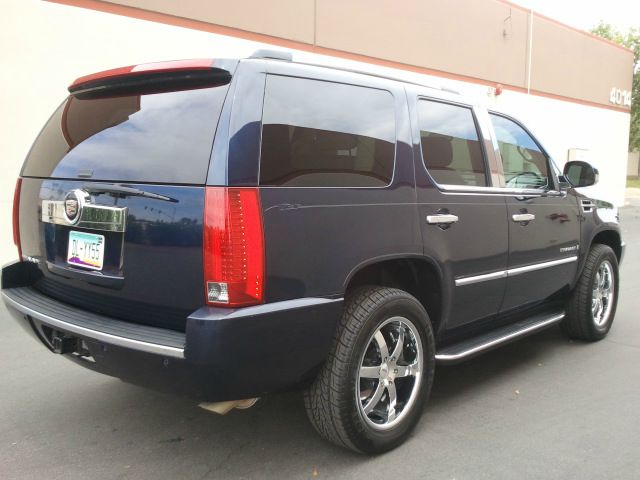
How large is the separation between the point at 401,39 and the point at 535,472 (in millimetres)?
12976

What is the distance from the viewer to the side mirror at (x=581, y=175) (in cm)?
470

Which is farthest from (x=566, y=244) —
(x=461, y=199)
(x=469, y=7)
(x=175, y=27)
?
(x=469, y=7)

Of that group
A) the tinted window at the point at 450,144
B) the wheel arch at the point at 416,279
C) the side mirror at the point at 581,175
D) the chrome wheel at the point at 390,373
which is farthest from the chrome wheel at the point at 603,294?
the chrome wheel at the point at 390,373

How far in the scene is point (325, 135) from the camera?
280cm

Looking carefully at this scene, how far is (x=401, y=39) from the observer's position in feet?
46.8

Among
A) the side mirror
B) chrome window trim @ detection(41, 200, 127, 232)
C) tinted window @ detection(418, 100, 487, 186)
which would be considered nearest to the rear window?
chrome window trim @ detection(41, 200, 127, 232)

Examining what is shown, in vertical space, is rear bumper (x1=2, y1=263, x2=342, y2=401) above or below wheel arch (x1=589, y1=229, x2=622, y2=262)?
below

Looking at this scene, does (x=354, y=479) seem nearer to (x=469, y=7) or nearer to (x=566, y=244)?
(x=566, y=244)

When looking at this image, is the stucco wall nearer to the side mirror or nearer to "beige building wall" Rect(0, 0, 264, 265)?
"beige building wall" Rect(0, 0, 264, 265)

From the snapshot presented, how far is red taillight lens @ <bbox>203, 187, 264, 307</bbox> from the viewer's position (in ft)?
7.82

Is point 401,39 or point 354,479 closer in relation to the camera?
point 354,479

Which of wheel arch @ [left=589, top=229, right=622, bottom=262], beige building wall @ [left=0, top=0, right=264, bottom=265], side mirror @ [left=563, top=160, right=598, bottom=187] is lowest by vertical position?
wheel arch @ [left=589, top=229, right=622, bottom=262]

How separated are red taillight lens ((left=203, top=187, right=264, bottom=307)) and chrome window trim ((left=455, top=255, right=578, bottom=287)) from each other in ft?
4.97

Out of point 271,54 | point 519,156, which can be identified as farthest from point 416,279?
point 519,156
